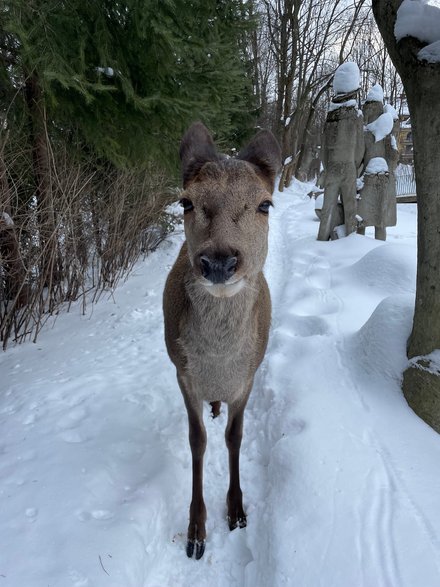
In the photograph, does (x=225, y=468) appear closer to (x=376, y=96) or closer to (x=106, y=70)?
(x=106, y=70)

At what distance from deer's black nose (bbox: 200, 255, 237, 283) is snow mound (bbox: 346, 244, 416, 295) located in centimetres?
420

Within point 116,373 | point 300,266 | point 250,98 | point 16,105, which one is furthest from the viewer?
point 250,98

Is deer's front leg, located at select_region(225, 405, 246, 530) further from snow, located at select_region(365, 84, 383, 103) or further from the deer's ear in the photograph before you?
snow, located at select_region(365, 84, 383, 103)

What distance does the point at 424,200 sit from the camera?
286cm

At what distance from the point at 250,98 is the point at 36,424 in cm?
1421

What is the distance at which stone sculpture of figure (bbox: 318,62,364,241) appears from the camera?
8.40 m

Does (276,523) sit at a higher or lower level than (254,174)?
lower

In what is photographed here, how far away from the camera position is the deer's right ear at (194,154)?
7.65 ft

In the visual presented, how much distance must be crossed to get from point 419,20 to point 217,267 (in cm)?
231

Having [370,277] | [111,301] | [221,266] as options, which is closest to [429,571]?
[221,266]

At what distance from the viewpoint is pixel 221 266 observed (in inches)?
66.9

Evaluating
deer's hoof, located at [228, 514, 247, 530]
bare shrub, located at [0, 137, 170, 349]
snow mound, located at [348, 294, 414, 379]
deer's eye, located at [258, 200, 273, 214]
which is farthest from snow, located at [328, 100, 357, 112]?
deer's hoof, located at [228, 514, 247, 530]

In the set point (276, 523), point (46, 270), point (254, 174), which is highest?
point (254, 174)

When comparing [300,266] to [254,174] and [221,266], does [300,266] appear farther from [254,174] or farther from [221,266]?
[221,266]
